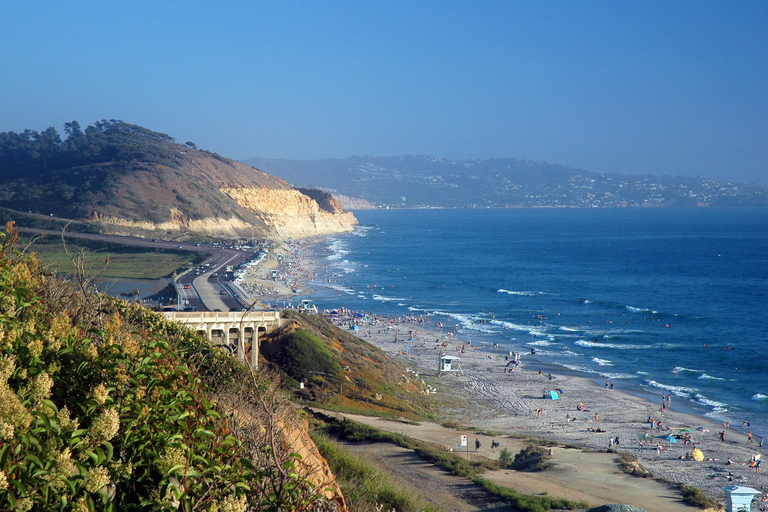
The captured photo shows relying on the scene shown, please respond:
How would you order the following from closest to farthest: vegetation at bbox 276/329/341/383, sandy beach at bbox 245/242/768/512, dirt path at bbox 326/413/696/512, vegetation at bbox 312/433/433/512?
1. vegetation at bbox 312/433/433/512
2. dirt path at bbox 326/413/696/512
3. sandy beach at bbox 245/242/768/512
4. vegetation at bbox 276/329/341/383

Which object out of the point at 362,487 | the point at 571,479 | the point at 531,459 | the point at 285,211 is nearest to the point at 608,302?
the point at 531,459

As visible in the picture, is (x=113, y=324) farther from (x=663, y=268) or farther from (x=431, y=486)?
(x=663, y=268)

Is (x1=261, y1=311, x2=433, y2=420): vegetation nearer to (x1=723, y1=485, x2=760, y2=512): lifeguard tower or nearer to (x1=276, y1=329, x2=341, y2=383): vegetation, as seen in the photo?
(x1=276, y1=329, x2=341, y2=383): vegetation

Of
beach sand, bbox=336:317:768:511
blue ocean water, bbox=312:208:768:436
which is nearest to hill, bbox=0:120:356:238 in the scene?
blue ocean water, bbox=312:208:768:436

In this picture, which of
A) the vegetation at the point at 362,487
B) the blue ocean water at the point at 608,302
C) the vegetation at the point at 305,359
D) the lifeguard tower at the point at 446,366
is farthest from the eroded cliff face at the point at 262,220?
the vegetation at the point at 362,487

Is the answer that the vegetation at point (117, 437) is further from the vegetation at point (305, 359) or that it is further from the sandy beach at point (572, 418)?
the vegetation at point (305, 359)

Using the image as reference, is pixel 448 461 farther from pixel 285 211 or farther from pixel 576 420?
pixel 285 211
